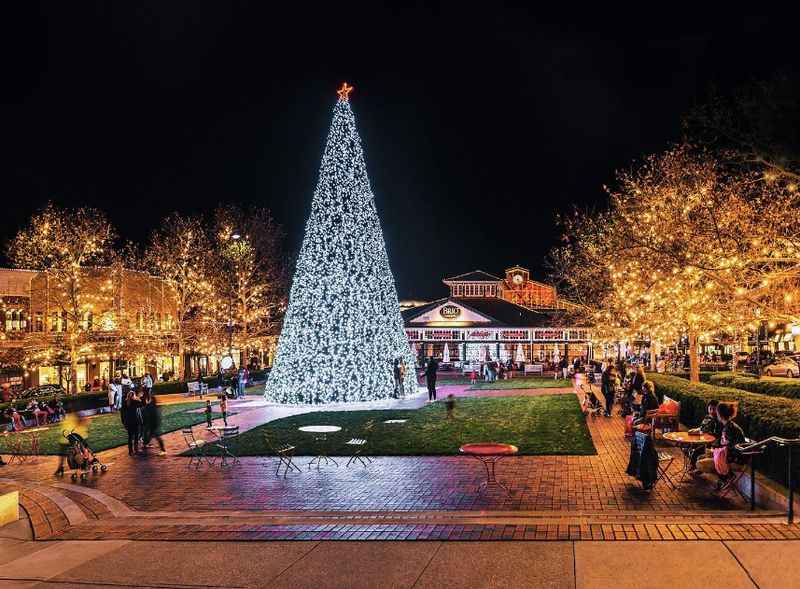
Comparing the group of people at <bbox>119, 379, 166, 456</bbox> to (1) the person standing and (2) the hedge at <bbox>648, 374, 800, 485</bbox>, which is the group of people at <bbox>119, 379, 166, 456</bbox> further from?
(2) the hedge at <bbox>648, 374, 800, 485</bbox>

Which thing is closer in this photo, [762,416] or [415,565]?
[415,565]

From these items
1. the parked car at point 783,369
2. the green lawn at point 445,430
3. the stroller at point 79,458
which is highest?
the stroller at point 79,458

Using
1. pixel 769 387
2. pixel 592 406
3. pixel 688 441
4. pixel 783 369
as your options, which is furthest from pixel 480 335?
pixel 688 441

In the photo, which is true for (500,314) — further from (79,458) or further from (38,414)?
(79,458)

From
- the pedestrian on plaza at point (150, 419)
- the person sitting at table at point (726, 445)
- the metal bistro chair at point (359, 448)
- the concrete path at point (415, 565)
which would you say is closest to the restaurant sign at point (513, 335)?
the metal bistro chair at point (359, 448)

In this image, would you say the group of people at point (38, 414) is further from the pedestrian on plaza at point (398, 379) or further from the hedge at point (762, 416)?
the hedge at point (762, 416)

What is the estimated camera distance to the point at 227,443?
54.7ft

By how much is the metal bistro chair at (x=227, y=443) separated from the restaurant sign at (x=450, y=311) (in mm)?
38891

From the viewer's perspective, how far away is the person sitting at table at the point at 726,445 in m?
9.94

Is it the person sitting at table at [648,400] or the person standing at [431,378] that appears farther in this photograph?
the person standing at [431,378]

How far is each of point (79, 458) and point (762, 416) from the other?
41.7 feet

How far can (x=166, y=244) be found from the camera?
41812 millimetres

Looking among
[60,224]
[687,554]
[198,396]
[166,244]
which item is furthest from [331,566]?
[166,244]

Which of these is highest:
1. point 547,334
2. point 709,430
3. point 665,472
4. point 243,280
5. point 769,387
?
point 243,280
